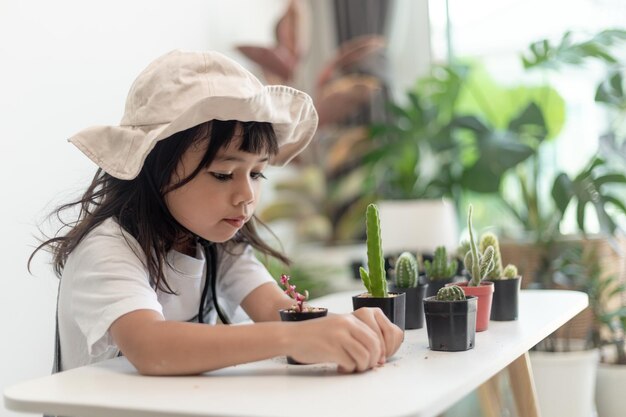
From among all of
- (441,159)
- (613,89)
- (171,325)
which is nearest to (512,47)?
(441,159)

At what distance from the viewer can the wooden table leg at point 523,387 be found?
5.06 ft

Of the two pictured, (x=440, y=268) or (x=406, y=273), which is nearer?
(x=406, y=273)

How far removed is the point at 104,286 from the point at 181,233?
0.28 metres

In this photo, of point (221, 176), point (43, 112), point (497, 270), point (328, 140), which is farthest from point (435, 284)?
point (328, 140)

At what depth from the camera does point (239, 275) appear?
1.57 m

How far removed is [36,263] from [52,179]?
0.28 metres

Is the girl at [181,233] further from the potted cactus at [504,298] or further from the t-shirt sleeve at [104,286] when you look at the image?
the potted cactus at [504,298]

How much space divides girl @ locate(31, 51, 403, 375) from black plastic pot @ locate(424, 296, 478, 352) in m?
0.09

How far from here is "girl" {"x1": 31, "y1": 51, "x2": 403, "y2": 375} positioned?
1066 millimetres

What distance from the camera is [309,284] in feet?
10.4

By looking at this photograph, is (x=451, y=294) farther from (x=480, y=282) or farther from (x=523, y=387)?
(x=523, y=387)

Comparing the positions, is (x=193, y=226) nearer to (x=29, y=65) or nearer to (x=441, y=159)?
(x=29, y=65)

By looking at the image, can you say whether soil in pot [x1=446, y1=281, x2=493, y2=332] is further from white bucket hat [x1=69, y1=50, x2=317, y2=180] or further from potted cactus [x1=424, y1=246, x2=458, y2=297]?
white bucket hat [x1=69, y1=50, x2=317, y2=180]

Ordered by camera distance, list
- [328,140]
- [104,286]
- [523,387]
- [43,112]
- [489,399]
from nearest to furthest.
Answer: [104,286] < [523,387] < [489,399] < [43,112] < [328,140]
